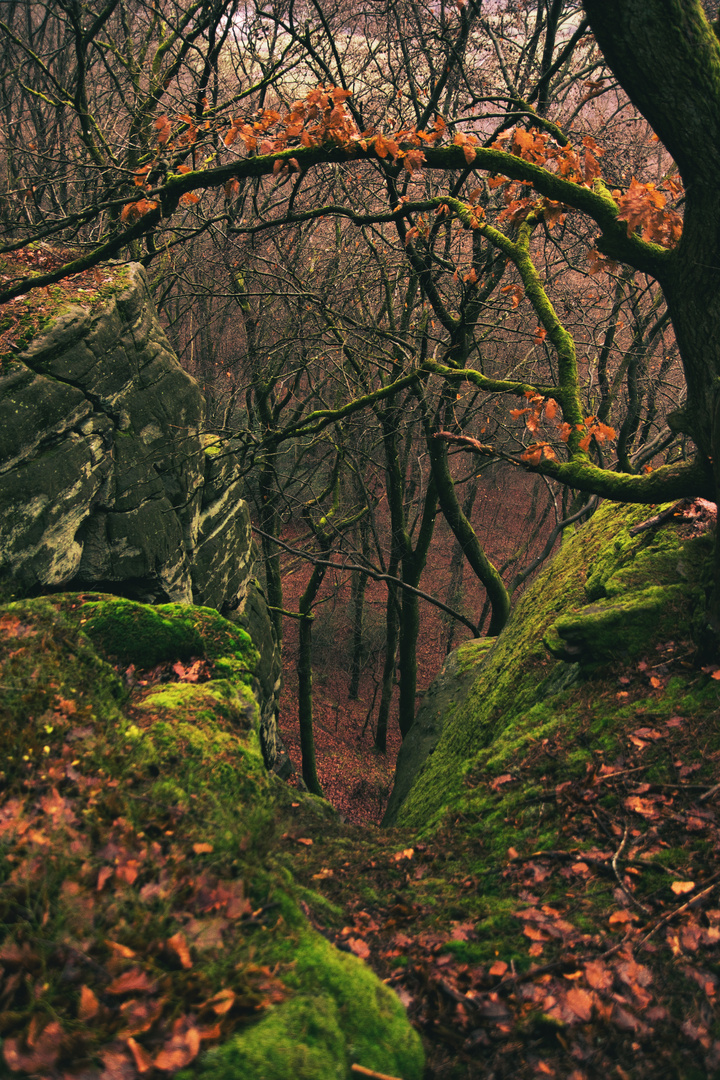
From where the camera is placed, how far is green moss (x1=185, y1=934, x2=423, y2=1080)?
1.48 m

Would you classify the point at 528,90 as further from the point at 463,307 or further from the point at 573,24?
the point at 463,307

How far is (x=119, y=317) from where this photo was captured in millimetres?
7039

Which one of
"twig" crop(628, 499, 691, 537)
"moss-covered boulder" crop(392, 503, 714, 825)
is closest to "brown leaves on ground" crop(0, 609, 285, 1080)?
"moss-covered boulder" crop(392, 503, 714, 825)

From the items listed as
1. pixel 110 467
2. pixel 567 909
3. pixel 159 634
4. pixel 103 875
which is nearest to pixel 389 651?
pixel 110 467

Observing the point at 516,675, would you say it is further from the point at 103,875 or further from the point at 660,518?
the point at 103,875

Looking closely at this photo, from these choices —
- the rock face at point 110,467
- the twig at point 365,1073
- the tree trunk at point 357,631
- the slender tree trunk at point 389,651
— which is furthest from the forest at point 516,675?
the tree trunk at point 357,631

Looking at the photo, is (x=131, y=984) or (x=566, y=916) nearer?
(x=131, y=984)

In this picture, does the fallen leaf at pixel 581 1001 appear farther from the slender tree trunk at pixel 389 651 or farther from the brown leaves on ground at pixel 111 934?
the slender tree trunk at pixel 389 651

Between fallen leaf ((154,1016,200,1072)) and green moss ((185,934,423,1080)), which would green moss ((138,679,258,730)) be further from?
fallen leaf ((154,1016,200,1072))

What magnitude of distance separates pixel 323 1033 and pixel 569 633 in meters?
3.25

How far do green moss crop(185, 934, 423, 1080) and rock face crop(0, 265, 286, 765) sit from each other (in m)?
4.34

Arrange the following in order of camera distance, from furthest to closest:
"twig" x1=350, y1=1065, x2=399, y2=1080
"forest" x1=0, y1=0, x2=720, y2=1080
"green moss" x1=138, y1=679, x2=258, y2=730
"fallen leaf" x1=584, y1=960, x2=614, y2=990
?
"green moss" x1=138, y1=679, x2=258, y2=730, "fallen leaf" x1=584, y1=960, x2=614, y2=990, "forest" x1=0, y1=0, x2=720, y2=1080, "twig" x1=350, y1=1065, x2=399, y2=1080

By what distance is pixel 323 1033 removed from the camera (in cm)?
164

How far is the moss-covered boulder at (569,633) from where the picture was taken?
4.15 metres
